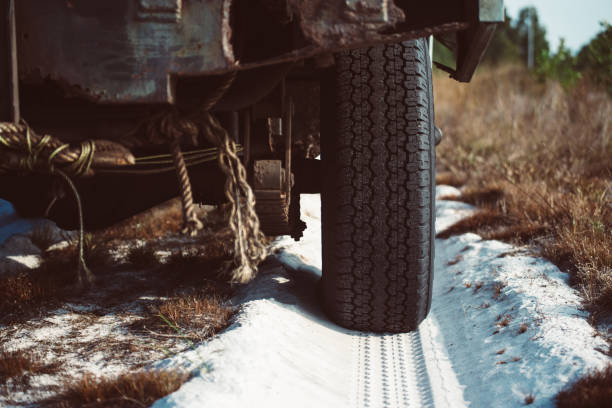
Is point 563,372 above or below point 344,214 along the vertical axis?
below

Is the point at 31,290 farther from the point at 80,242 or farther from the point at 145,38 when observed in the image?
the point at 145,38

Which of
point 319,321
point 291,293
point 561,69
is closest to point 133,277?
point 291,293

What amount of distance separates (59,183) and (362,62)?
1.22 metres

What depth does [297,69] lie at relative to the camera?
220cm

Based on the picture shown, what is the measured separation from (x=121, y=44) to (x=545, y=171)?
4156mm

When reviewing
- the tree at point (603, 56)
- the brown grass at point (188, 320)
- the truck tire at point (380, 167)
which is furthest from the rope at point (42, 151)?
the tree at point (603, 56)

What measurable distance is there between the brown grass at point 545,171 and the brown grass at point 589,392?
67 centimetres

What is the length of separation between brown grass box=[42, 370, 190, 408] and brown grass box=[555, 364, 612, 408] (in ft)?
3.98

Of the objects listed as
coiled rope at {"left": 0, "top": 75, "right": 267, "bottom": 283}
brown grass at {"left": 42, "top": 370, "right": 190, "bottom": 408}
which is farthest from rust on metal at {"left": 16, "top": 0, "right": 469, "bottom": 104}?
brown grass at {"left": 42, "top": 370, "right": 190, "bottom": 408}

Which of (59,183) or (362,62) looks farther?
(362,62)

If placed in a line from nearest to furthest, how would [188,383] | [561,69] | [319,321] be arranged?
1. [188,383]
2. [319,321]
3. [561,69]

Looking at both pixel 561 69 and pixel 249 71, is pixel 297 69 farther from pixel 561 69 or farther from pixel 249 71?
pixel 561 69

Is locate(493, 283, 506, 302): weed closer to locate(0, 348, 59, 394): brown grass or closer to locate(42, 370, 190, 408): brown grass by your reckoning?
locate(42, 370, 190, 408): brown grass

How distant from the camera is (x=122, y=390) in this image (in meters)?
1.69
